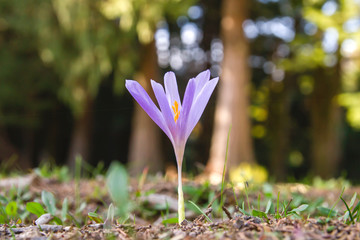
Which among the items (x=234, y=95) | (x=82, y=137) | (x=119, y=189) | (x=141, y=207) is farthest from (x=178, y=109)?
(x=82, y=137)

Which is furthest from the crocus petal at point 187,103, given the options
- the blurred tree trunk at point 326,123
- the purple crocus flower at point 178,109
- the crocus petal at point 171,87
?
the blurred tree trunk at point 326,123

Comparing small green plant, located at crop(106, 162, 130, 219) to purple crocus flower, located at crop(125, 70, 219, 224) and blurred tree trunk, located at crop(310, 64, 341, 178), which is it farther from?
blurred tree trunk, located at crop(310, 64, 341, 178)

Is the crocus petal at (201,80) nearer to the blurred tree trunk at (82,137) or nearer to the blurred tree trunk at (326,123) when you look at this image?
Result: the blurred tree trunk at (326,123)

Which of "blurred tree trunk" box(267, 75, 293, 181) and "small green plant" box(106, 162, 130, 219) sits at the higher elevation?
"small green plant" box(106, 162, 130, 219)

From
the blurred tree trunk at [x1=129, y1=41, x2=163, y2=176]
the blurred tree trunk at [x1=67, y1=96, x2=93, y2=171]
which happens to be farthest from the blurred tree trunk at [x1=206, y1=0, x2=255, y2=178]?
the blurred tree trunk at [x1=67, y1=96, x2=93, y2=171]

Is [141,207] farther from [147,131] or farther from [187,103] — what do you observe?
[147,131]

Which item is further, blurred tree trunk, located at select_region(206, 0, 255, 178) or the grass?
blurred tree trunk, located at select_region(206, 0, 255, 178)

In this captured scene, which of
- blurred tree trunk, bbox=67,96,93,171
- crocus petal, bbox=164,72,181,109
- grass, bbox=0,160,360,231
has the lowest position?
blurred tree trunk, bbox=67,96,93,171
